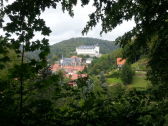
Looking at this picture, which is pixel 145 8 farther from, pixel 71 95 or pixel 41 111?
pixel 41 111

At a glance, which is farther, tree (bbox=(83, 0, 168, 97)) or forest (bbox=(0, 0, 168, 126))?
tree (bbox=(83, 0, 168, 97))

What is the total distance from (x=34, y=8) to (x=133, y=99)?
1710 mm

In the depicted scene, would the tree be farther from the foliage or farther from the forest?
the foliage

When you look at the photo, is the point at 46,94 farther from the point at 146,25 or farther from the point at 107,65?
the point at 107,65

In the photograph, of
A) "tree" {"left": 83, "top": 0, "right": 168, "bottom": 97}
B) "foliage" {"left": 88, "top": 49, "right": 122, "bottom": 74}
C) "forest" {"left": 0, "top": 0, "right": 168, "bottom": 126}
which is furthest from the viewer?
"foliage" {"left": 88, "top": 49, "right": 122, "bottom": 74}

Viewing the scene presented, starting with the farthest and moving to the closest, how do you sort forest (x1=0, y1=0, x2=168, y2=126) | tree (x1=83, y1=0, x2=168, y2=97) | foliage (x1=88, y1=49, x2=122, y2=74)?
foliage (x1=88, y1=49, x2=122, y2=74)
tree (x1=83, y1=0, x2=168, y2=97)
forest (x1=0, y1=0, x2=168, y2=126)

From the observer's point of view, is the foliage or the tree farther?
the foliage

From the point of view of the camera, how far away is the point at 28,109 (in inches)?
116

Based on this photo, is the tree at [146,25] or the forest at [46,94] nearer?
the forest at [46,94]

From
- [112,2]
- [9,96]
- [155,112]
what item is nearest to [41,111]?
[9,96]

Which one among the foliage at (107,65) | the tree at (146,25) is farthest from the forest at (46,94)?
the foliage at (107,65)

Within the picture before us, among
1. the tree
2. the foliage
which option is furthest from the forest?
the foliage

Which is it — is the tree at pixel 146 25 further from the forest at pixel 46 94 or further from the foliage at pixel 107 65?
the foliage at pixel 107 65

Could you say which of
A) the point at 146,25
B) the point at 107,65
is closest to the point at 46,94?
the point at 146,25
